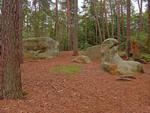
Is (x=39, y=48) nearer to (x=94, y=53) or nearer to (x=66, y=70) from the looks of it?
(x=94, y=53)

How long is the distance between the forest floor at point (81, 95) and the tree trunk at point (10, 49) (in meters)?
0.39

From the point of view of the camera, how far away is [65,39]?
3412 centimetres

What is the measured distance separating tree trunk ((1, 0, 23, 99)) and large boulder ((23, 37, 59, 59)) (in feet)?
30.8

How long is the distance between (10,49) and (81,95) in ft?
8.12

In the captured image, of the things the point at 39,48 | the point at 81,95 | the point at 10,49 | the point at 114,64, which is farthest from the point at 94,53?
the point at 10,49

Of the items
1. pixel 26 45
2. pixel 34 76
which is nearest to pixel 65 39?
pixel 26 45

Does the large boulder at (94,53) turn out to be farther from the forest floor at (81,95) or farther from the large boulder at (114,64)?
the forest floor at (81,95)

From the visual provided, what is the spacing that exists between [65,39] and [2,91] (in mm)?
27264

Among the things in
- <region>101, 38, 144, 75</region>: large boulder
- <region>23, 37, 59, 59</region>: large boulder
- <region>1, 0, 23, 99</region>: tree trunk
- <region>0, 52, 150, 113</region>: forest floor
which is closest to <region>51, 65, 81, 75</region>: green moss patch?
<region>0, 52, 150, 113</region>: forest floor

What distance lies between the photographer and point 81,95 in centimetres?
796

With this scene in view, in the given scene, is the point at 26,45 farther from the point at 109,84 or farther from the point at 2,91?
the point at 2,91

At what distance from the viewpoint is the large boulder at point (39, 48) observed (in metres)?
16.6

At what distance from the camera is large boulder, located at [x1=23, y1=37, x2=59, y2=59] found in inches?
654

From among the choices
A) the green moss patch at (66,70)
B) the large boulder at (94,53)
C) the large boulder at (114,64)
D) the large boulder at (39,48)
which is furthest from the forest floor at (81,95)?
the large boulder at (39,48)
